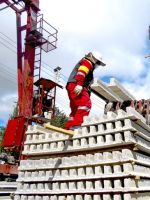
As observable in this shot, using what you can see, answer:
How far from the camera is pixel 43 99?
20.6m

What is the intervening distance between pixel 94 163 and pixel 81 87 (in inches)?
72.6

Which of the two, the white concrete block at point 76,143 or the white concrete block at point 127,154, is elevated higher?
the white concrete block at point 76,143

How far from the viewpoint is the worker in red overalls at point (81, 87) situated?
678 cm

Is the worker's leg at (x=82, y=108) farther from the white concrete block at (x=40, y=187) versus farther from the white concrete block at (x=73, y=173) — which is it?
the white concrete block at (x=40, y=187)

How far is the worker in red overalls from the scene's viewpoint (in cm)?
→ 678

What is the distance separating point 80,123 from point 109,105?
84 cm

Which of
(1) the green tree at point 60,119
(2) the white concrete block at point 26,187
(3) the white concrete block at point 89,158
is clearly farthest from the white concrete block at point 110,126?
(1) the green tree at point 60,119

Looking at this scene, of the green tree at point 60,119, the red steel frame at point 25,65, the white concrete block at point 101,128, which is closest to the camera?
the white concrete block at point 101,128

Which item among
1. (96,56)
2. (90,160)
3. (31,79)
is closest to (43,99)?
(31,79)

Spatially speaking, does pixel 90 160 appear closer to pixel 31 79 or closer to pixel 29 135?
pixel 29 135

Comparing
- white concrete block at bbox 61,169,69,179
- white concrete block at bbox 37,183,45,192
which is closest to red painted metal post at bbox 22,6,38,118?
white concrete block at bbox 37,183,45,192

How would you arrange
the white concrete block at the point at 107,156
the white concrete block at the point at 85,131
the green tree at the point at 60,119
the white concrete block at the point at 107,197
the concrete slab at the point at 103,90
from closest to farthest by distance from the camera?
the white concrete block at the point at 107,197 < the white concrete block at the point at 107,156 < the white concrete block at the point at 85,131 < the concrete slab at the point at 103,90 < the green tree at the point at 60,119

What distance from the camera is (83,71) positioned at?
6863 millimetres

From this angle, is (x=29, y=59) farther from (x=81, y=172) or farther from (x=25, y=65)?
(x=81, y=172)
